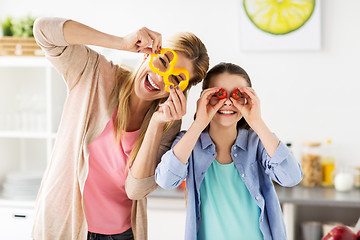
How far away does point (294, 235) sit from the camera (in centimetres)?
270

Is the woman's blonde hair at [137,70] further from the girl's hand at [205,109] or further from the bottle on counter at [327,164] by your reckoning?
the bottle on counter at [327,164]

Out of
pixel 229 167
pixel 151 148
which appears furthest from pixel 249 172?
pixel 151 148

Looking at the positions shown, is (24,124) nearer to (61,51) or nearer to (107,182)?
(107,182)

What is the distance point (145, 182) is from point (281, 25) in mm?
1940

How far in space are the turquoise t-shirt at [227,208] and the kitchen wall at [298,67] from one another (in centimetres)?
170

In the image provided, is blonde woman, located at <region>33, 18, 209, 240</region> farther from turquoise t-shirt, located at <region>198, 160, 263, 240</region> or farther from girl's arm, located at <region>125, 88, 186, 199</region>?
turquoise t-shirt, located at <region>198, 160, 263, 240</region>

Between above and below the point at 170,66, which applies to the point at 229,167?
below

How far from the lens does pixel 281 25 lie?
114 inches

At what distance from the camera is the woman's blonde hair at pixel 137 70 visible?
1.32m

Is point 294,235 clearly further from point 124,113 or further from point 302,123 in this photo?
point 124,113

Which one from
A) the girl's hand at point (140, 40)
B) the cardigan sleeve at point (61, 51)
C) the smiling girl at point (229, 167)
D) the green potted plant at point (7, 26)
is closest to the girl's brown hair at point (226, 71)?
the smiling girl at point (229, 167)

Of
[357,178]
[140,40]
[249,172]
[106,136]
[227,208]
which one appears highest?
[140,40]

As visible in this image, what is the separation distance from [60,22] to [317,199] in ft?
5.90

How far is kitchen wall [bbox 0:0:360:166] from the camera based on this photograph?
2867 millimetres
